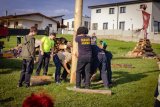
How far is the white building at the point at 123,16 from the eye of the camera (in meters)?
54.4

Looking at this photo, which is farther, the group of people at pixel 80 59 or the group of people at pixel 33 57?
the group of people at pixel 33 57

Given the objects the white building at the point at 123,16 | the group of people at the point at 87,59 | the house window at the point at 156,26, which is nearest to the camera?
the group of people at the point at 87,59

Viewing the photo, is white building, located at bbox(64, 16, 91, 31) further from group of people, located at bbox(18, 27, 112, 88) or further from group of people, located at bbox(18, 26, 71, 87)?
group of people, located at bbox(18, 27, 112, 88)

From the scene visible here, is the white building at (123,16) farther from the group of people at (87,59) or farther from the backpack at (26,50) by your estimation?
the backpack at (26,50)

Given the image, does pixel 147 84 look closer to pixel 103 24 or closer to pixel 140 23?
pixel 140 23

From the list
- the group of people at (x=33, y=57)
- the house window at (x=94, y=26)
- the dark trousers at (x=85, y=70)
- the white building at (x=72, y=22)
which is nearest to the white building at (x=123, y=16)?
the house window at (x=94, y=26)

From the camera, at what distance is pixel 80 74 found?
35.6 ft

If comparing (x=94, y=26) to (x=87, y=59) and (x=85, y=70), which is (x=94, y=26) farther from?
(x=87, y=59)

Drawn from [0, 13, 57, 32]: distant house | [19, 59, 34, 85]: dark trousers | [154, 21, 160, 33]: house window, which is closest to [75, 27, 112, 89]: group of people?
[19, 59, 34, 85]: dark trousers

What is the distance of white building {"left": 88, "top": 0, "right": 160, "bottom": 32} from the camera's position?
5441 centimetres

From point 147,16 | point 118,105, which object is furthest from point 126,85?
point 147,16

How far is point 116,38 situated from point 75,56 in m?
40.4

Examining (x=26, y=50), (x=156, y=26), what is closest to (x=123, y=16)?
(x=156, y=26)

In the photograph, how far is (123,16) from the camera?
59094mm
